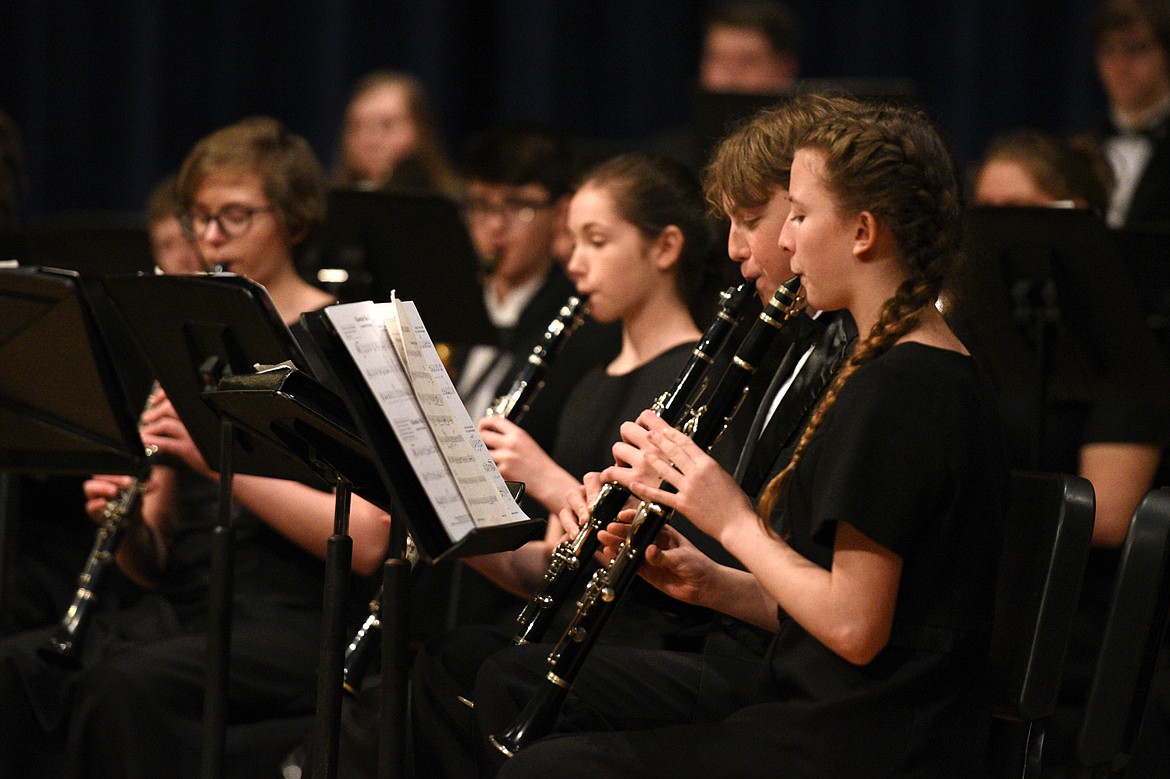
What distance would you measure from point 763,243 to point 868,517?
554 mm

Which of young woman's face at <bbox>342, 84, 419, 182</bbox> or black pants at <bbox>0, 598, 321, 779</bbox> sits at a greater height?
young woman's face at <bbox>342, 84, 419, 182</bbox>

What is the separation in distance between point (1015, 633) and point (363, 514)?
108cm

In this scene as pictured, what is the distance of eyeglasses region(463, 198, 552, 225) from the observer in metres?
3.41

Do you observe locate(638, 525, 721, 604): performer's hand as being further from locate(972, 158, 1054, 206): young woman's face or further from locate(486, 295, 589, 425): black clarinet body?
locate(972, 158, 1054, 206): young woman's face

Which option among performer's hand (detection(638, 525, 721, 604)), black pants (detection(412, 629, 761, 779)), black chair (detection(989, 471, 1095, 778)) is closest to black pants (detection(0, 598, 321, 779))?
black pants (detection(412, 629, 761, 779))

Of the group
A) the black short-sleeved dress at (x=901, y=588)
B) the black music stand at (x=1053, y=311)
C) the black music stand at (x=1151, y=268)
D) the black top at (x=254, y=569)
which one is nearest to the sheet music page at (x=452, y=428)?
the black short-sleeved dress at (x=901, y=588)

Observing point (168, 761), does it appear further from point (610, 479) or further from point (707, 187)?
point (707, 187)

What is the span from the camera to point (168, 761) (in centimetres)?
231

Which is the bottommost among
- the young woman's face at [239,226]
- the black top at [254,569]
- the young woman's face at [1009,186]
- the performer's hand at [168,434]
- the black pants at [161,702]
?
the black pants at [161,702]

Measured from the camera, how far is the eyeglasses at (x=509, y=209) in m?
3.41

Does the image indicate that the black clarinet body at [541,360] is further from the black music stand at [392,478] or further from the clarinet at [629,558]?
the black music stand at [392,478]

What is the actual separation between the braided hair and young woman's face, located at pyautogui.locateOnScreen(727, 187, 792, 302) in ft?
0.85

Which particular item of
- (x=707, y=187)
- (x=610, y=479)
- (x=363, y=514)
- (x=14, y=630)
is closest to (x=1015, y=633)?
(x=610, y=479)

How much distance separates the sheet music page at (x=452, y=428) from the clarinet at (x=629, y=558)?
197mm
